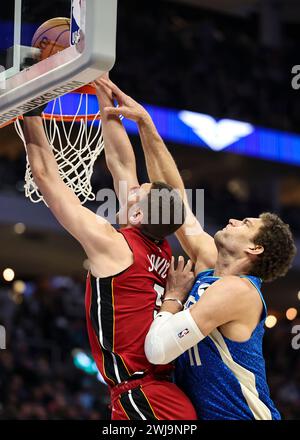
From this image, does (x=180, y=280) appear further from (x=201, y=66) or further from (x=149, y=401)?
(x=201, y=66)

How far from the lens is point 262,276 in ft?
14.3

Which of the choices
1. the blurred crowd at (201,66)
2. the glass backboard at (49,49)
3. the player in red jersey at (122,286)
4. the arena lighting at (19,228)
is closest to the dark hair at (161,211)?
the player in red jersey at (122,286)

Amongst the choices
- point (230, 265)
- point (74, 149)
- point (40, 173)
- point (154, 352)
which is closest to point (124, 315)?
point (154, 352)

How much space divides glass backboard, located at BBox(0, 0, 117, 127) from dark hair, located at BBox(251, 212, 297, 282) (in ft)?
3.94

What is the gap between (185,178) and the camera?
18.8 meters

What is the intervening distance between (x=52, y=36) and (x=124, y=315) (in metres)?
1.30

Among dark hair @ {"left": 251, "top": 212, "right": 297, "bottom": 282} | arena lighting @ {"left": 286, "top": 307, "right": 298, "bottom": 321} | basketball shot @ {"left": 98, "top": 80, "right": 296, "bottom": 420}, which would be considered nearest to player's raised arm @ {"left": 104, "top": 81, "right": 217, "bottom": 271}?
basketball shot @ {"left": 98, "top": 80, "right": 296, "bottom": 420}

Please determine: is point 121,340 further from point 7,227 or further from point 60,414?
point 7,227

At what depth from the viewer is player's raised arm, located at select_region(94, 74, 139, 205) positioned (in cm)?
461

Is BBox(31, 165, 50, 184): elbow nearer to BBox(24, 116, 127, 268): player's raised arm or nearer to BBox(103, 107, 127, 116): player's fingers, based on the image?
BBox(24, 116, 127, 268): player's raised arm

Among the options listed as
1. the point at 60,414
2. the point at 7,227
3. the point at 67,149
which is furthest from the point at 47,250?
the point at 67,149

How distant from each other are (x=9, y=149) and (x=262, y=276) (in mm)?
13308

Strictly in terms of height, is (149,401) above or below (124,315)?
below

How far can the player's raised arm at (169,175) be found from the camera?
15.2 ft
